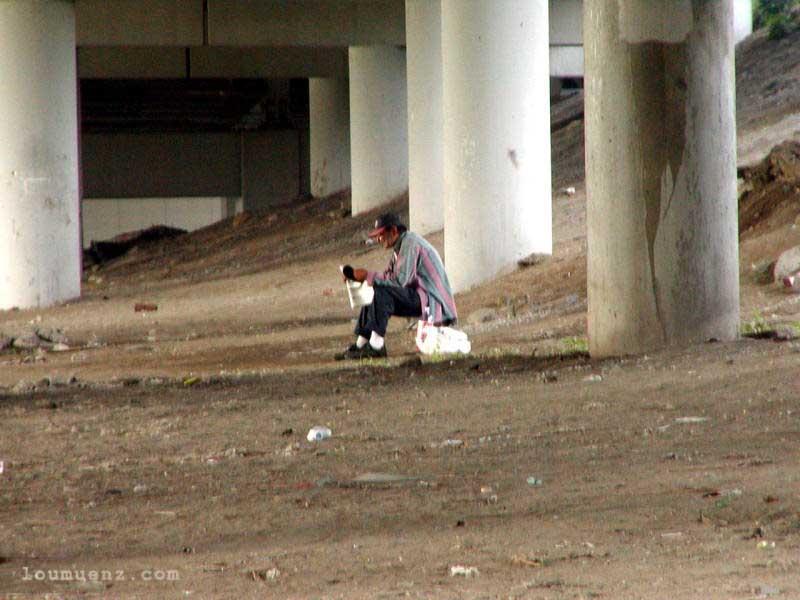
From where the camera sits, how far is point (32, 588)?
18.1 feet

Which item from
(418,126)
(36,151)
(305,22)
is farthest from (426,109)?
(36,151)

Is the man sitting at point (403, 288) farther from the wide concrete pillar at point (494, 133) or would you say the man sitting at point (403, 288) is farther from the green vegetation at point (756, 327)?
the wide concrete pillar at point (494, 133)

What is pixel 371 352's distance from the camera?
13.0 meters

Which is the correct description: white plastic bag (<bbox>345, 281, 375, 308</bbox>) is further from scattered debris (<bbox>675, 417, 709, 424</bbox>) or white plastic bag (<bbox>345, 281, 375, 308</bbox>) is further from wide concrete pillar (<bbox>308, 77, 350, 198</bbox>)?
wide concrete pillar (<bbox>308, 77, 350, 198</bbox>)

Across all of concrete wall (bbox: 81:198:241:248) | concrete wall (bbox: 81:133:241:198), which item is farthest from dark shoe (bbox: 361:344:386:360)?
concrete wall (bbox: 81:198:241:248)

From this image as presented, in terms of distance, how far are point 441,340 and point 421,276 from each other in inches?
21.2

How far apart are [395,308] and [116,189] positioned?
106 ft

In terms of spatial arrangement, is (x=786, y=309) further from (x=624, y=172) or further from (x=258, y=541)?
(x=258, y=541)

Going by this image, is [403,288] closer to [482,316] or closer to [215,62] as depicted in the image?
[482,316]

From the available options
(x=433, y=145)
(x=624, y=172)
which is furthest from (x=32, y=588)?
(x=433, y=145)

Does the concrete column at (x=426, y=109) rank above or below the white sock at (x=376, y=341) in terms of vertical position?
above

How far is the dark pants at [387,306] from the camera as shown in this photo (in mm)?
12891

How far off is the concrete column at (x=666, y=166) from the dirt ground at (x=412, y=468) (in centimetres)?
34

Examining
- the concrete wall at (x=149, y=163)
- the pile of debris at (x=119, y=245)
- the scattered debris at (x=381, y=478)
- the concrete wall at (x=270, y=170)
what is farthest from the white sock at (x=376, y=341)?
the concrete wall at (x=149, y=163)
